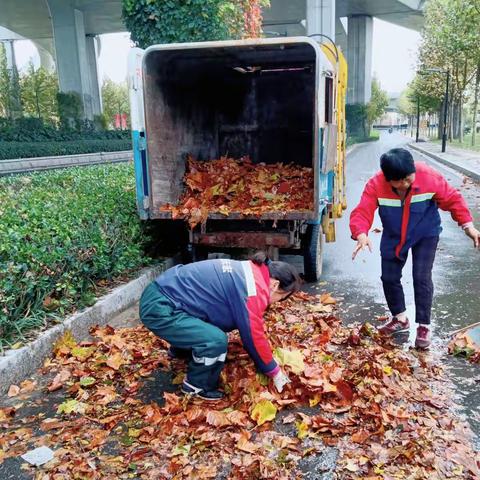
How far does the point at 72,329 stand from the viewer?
4.33m

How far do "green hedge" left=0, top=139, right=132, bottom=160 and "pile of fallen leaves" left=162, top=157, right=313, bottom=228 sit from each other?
1396 cm

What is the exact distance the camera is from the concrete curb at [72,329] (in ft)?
12.0

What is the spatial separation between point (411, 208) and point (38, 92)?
40205mm

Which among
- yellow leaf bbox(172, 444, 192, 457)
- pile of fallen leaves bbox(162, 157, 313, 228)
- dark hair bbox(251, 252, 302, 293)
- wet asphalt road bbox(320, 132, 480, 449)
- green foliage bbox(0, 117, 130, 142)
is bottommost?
wet asphalt road bbox(320, 132, 480, 449)

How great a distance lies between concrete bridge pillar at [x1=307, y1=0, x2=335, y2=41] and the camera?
22984 millimetres

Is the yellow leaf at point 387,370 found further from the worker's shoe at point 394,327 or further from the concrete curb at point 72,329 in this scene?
the concrete curb at point 72,329

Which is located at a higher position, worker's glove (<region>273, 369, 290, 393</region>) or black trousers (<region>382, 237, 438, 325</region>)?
black trousers (<region>382, 237, 438, 325</region>)

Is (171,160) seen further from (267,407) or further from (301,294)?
(267,407)

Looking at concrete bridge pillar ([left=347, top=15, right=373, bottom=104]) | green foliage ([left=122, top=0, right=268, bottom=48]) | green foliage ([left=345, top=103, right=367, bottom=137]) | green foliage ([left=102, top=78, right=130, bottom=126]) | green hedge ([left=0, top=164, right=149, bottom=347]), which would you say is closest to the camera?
green hedge ([left=0, top=164, right=149, bottom=347])

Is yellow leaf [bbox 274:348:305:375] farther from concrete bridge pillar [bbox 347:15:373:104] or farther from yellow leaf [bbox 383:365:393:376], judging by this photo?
concrete bridge pillar [bbox 347:15:373:104]

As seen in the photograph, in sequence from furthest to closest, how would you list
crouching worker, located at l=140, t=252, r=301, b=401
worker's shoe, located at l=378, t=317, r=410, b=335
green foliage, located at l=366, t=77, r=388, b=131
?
green foliage, located at l=366, t=77, r=388, b=131
worker's shoe, located at l=378, t=317, r=410, b=335
crouching worker, located at l=140, t=252, r=301, b=401

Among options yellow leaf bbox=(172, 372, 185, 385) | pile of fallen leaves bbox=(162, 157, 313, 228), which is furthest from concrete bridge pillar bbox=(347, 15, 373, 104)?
yellow leaf bbox=(172, 372, 185, 385)


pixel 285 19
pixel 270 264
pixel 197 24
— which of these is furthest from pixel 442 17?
pixel 270 264

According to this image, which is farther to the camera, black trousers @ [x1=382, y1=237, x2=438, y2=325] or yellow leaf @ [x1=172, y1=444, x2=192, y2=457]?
black trousers @ [x1=382, y1=237, x2=438, y2=325]
